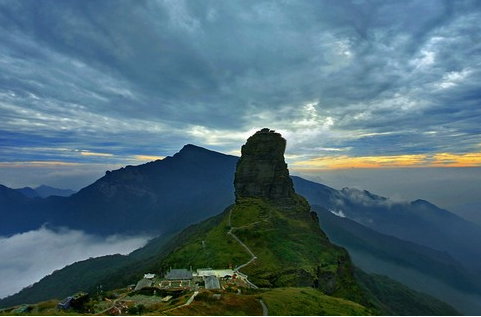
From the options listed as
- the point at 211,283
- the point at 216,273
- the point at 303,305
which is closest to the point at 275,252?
the point at 216,273

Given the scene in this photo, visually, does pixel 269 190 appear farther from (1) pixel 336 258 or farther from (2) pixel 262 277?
(2) pixel 262 277

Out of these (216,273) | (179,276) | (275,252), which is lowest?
(216,273)

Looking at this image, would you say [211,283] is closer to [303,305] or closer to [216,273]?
[216,273]

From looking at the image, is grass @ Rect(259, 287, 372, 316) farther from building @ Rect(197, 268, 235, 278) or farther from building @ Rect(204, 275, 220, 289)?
building @ Rect(197, 268, 235, 278)

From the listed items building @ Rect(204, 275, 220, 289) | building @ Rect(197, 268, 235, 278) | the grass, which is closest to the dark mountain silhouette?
the grass

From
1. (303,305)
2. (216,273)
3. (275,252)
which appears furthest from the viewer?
(275,252)

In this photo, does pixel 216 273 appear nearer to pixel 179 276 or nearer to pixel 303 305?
pixel 179 276

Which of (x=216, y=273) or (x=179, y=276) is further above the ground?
(x=179, y=276)

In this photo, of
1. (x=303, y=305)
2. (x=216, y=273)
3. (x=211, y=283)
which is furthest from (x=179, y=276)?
(x=303, y=305)

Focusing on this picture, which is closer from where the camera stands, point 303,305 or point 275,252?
point 303,305

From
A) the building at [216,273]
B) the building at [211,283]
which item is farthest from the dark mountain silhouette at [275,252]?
the building at [211,283]

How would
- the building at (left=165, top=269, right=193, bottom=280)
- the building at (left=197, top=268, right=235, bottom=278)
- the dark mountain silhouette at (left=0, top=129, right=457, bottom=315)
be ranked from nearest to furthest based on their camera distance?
the building at (left=165, top=269, right=193, bottom=280) → the building at (left=197, top=268, right=235, bottom=278) → the dark mountain silhouette at (left=0, top=129, right=457, bottom=315)

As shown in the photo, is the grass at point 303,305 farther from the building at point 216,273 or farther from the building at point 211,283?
Answer: the building at point 216,273

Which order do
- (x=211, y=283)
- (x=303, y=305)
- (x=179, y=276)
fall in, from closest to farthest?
1. (x=303, y=305)
2. (x=211, y=283)
3. (x=179, y=276)
